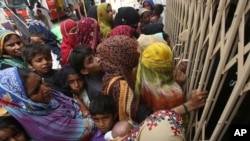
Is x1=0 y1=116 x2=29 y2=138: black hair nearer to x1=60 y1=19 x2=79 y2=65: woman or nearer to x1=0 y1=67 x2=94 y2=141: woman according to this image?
x1=0 y1=67 x2=94 y2=141: woman

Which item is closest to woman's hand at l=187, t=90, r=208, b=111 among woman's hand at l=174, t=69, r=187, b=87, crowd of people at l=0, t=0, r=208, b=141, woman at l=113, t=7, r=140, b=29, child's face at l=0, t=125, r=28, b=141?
crowd of people at l=0, t=0, r=208, b=141

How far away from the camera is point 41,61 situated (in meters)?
1.98

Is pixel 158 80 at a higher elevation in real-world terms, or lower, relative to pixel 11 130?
higher

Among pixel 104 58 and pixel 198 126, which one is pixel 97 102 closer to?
pixel 104 58

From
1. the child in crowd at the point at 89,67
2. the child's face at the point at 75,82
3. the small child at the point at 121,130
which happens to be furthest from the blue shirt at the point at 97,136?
the child's face at the point at 75,82

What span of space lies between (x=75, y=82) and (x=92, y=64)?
26 centimetres

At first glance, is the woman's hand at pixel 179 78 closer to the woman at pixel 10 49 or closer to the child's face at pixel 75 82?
the child's face at pixel 75 82

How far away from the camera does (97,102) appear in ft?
5.03

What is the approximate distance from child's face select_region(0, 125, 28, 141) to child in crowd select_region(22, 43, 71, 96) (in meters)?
0.62

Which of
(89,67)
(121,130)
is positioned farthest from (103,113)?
(89,67)

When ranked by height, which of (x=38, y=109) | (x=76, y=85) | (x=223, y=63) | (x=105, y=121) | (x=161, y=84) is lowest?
(x=105, y=121)

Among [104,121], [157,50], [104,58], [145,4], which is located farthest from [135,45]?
[145,4]

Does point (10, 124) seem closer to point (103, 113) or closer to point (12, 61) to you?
point (103, 113)

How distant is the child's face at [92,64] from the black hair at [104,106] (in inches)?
12.4
